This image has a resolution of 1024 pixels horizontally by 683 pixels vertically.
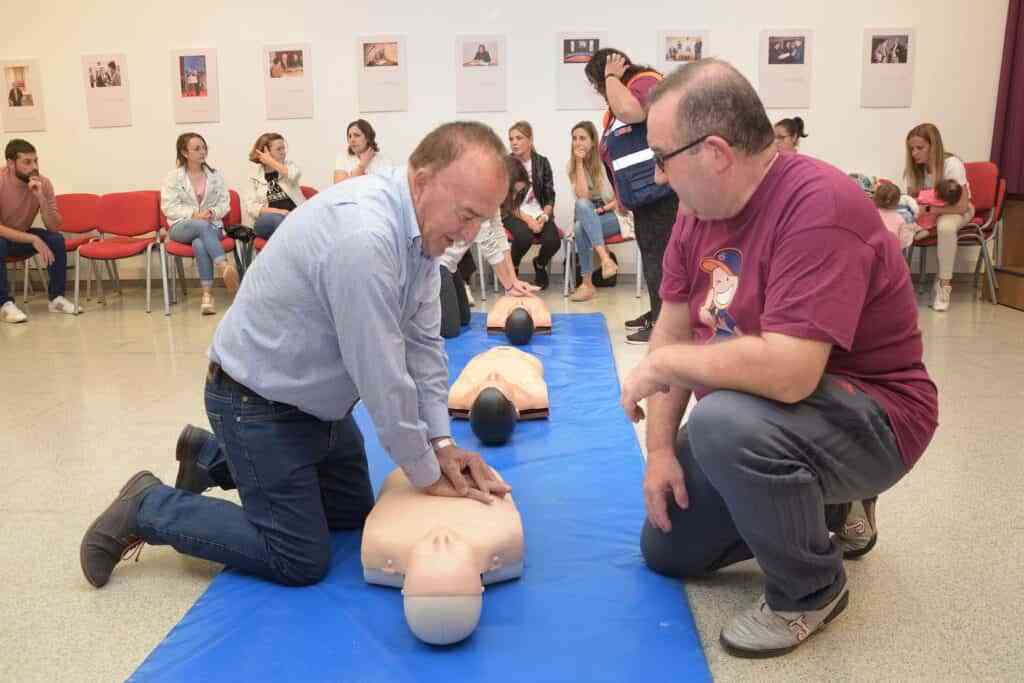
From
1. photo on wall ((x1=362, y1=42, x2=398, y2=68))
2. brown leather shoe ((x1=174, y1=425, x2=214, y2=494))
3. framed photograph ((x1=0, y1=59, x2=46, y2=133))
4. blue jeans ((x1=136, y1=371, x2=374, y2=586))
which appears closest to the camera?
blue jeans ((x1=136, y1=371, x2=374, y2=586))

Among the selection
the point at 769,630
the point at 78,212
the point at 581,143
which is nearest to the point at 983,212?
the point at 581,143

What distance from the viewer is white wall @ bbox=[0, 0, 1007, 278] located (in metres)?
6.62

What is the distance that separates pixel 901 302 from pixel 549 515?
1121 mm

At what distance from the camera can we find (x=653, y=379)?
1677 millimetres

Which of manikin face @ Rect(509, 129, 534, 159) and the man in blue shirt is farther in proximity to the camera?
manikin face @ Rect(509, 129, 534, 159)

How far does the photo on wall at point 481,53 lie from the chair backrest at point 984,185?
3.74 metres

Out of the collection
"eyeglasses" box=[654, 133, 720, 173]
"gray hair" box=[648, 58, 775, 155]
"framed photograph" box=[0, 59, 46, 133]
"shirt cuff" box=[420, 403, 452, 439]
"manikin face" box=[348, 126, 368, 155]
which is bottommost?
"shirt cuff" box=[420, 403, 452, 439]

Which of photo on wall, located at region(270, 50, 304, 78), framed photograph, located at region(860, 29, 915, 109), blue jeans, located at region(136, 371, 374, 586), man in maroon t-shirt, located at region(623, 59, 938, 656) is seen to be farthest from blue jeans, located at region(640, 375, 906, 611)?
photo on wall, located at region(270, 50, 304, 78)

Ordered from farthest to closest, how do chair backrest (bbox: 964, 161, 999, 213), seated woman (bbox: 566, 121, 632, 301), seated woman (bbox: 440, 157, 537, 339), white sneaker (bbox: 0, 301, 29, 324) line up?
seated woman (bbox: 566, 121, 632, 301) → chair backrest (bbox: 964, 161, 999, 213) → white sneaker (bbox: 0, 301, 29, 324) → seated woman (bbox: 440, 157, 537, 339)

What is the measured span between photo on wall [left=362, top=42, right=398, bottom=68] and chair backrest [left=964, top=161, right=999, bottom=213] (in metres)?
4.54

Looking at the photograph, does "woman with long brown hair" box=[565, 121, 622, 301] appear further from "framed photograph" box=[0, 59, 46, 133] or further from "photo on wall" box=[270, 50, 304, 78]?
"framed photograph" box=[0, 59, 46, 133]

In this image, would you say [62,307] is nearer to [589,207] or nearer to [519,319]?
[519,319]

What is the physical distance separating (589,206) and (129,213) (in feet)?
11.8

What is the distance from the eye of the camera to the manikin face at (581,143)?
6.54 meters
